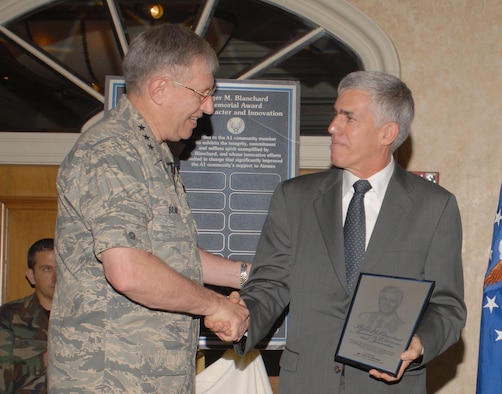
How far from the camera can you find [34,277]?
4.29 meters

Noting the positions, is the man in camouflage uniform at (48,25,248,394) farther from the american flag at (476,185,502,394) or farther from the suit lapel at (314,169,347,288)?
the american flag at (476,185,502,394)

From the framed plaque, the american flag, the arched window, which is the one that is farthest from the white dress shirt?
the arched window

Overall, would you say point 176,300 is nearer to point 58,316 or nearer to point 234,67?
point 58,316

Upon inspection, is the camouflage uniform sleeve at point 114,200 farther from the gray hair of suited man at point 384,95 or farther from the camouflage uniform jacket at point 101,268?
the gray hair of suited man at point 384,95

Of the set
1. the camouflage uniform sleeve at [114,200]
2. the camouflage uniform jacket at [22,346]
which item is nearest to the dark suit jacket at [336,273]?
the camouflage uniform sleeve at [114,200]

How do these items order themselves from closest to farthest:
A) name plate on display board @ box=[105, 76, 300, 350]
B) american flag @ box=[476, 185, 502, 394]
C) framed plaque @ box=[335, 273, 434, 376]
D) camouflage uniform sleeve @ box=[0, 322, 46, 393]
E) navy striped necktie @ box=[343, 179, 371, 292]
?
framed plaque @ box=[335, 273, 434, 376]
navy striped necktie @ box=[343, 179, 371, 292]
american flag @ box=[476, 185, 502, 394]
name plate on display board @ box=[105, 76, 300, 350]
camouflage uniform sleeve @ box=[0, 322, 46, 393]

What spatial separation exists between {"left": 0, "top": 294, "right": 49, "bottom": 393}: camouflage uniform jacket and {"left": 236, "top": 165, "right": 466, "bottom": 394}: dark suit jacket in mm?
1902

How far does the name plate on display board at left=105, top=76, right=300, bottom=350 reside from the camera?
11.5 feet

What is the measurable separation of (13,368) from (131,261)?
222cm

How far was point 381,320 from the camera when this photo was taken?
2295 mm

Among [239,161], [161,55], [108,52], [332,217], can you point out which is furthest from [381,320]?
[108,52]

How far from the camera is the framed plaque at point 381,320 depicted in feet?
7.34

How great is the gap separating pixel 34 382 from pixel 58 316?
1.91 meters

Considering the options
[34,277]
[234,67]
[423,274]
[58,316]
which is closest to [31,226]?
[34,277]
